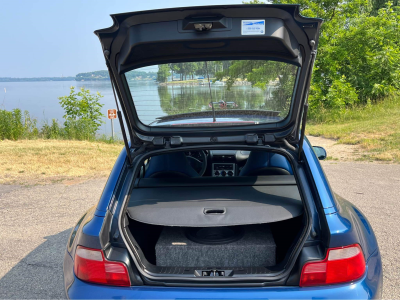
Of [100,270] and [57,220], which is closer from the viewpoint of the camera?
[100,270]

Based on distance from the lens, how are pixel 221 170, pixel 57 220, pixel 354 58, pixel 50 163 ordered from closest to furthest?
pixel 221 170, pixel 57 220, pixel 50 163, pixel 354 58

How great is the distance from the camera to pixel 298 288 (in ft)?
5.71

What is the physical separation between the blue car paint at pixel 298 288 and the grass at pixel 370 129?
261 inches

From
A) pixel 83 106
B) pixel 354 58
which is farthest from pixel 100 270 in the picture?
pixel 354 58

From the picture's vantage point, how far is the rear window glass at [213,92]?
2.29m

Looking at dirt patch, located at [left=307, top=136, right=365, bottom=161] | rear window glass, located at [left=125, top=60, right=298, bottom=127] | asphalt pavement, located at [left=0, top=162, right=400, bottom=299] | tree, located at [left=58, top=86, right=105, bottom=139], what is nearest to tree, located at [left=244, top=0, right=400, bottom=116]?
dirt patch, located at [left=307, top=136, right=365, bottom=161]

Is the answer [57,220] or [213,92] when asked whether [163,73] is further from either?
[57,220]

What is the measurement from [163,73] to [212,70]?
0.35 m

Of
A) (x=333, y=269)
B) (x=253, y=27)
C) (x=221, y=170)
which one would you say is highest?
(x=253, y=27)

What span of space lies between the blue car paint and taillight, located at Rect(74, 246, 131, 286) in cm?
3

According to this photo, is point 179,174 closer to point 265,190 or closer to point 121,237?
point 265,190

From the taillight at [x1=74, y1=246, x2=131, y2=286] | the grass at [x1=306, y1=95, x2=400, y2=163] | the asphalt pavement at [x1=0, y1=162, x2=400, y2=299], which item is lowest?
the grass at [x1=306, y1=95, x2=400, y2=163]

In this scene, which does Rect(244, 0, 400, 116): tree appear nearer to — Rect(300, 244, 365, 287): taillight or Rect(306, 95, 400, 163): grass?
Rect(306, 95, 400, 163): grass

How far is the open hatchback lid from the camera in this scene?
182 centimetres
